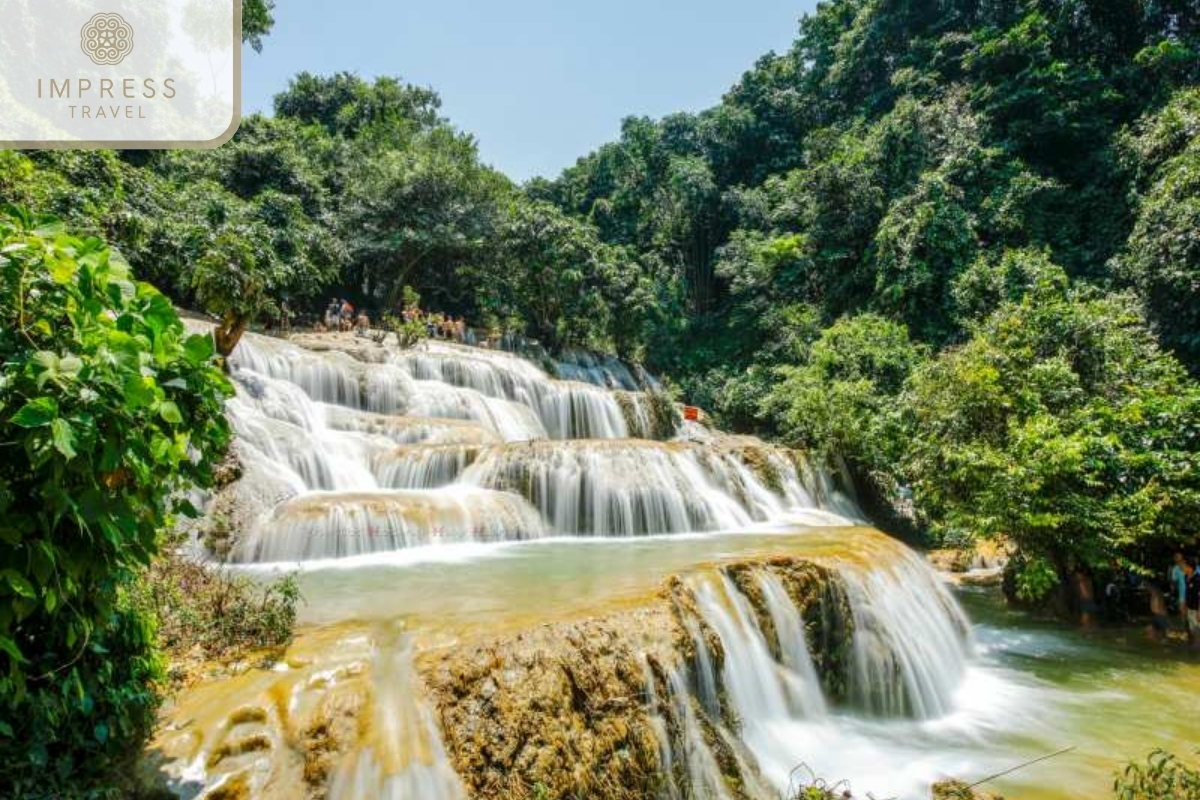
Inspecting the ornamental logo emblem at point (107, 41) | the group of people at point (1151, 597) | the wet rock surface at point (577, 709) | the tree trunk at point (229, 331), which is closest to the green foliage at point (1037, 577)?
the group of people at point (1151, 597)

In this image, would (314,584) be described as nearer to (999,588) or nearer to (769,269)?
(999,588)

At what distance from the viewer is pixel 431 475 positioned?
37.7ft

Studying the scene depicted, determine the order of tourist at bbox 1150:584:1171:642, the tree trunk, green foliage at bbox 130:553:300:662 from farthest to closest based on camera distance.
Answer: the tree trunk < tourist at bbox 1150:584:1171:642 < green foliage at bbox 130:553:300:662

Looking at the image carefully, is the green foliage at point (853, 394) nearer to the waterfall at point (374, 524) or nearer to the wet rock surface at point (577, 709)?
the waterfall at point (374, 524)

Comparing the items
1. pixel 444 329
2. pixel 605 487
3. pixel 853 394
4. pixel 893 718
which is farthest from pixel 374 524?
pixel 444 329

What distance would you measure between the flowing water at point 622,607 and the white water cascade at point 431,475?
0.16 ft

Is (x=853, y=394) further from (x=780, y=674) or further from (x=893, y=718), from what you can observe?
(x=780, y=674)

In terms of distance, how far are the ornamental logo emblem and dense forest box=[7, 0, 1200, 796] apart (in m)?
2.93

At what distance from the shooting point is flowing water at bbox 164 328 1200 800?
371cm

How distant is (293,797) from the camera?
130 inches

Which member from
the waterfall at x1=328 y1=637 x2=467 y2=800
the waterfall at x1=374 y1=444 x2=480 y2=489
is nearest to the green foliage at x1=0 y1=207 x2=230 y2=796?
the waterfall at x1=328 y1=637 x2=467 y2=800

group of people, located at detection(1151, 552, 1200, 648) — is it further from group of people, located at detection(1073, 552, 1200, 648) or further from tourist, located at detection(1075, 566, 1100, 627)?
tourist, located at detection(1075, 566, 1100, 627)

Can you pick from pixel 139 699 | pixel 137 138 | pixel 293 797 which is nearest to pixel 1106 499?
pixel 293 797

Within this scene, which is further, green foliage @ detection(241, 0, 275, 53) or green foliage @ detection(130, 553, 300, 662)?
green foliage @ detection(241, 0, 275, 53)
